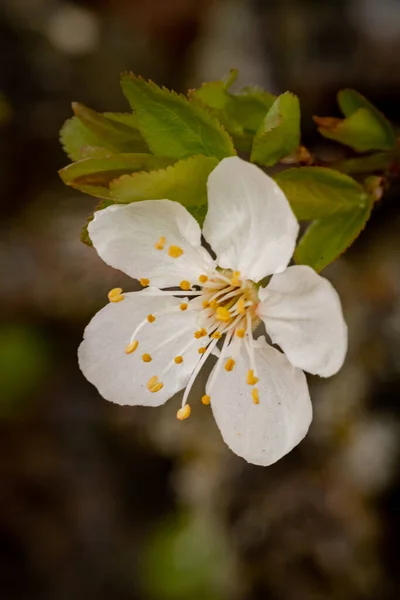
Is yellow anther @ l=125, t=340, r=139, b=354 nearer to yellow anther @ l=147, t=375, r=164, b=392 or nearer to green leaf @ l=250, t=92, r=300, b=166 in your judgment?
yellow anther @ l=147, t=375, r=164, b=392

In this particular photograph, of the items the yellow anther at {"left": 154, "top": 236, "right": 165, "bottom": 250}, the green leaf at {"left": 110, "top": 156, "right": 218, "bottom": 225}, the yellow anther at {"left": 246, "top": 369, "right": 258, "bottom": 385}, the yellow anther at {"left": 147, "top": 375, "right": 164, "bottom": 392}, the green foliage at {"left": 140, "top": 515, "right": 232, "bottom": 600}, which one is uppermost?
the green leaf at {"left": 110, "top": 156, "right": 218, "bottom": 225}

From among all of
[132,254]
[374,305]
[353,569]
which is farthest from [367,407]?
[132,254]

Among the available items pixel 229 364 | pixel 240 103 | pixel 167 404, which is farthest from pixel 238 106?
pixel 167 404

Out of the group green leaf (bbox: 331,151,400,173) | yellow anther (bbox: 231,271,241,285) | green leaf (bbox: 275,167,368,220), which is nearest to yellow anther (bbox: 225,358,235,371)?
yellow anther (bbox: 231,271,241,285)

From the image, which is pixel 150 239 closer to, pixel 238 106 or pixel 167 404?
pixel 238 106

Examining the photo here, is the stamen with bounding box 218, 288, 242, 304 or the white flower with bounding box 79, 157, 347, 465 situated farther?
the stamen with bounding box 218, 288, 242, 304

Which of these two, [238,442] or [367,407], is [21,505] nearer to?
[367,407]
